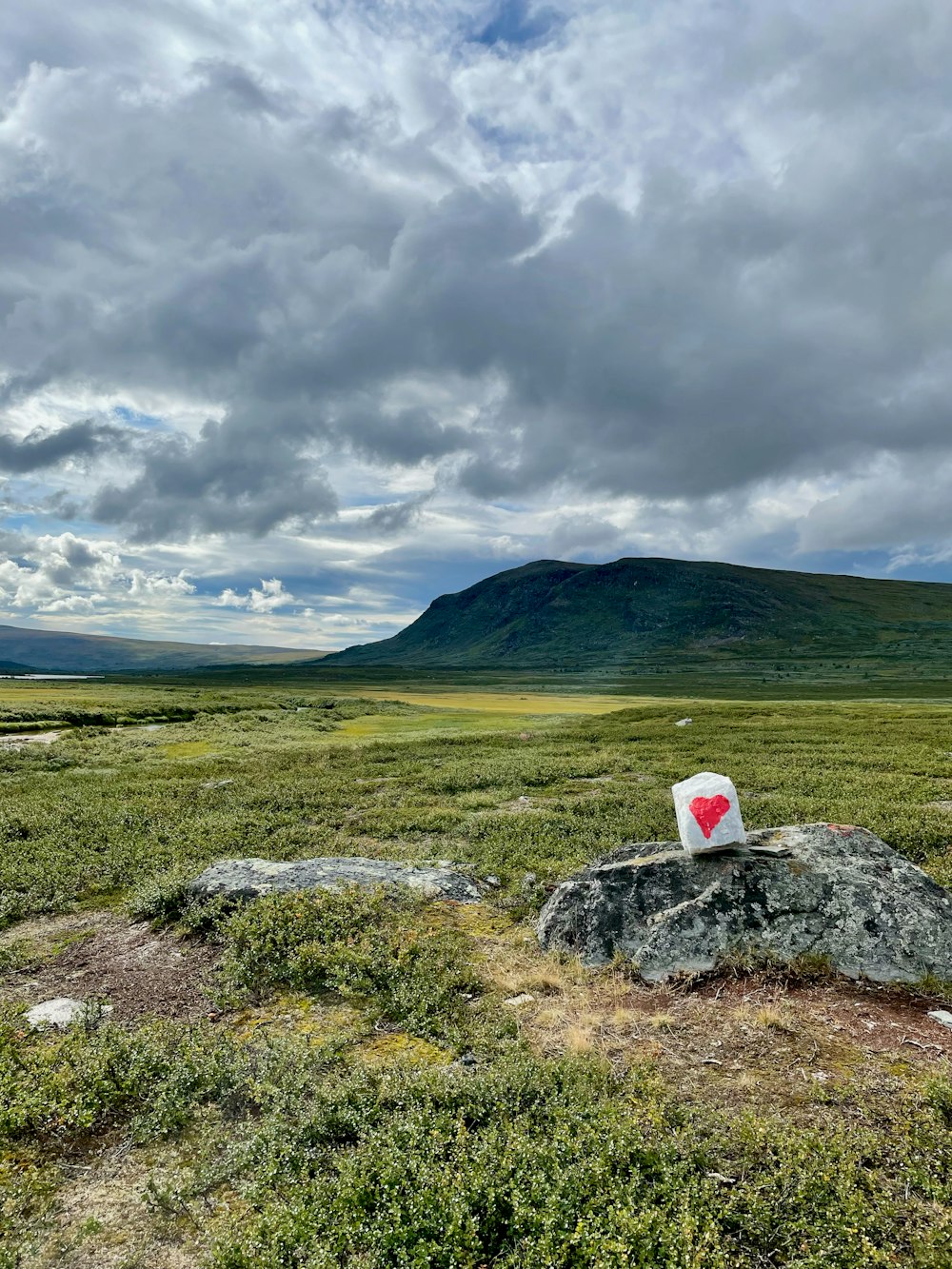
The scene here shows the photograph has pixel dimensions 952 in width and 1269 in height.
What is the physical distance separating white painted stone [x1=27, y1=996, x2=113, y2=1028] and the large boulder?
741 cm

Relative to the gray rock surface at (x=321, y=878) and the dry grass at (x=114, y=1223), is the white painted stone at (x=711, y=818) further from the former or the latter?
the dry grass at (x=114, y=1223)

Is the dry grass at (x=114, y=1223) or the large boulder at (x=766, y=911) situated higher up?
the large boulder at (x=766, y=911)

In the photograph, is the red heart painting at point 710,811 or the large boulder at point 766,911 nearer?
the large boulder at point 766,911

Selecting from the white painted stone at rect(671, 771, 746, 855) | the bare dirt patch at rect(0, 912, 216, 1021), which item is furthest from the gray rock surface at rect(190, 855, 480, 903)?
the white painted stone at rect(671, 771, 746, 855)

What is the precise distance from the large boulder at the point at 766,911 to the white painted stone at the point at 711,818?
1.23 feet

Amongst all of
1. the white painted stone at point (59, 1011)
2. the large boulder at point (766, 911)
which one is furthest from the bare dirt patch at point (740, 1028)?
the white painted stone at point (59, 1011)

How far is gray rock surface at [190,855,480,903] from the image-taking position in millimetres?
12805

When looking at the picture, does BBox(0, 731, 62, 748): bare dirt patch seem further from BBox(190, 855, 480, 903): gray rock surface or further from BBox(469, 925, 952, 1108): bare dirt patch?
BBox(469, 925, 952, 1108): bare dirt patch

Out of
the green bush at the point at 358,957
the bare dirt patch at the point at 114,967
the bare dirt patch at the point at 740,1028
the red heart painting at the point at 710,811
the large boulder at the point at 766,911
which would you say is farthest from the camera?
the red heart painting at the point at 710,811

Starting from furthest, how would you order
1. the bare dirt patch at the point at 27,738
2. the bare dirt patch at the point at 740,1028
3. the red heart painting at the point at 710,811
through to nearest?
the bare dirt patch at the point at 27,738 → the red heart painting at the point at 710,811 → the bare dirt patch at the point at 740,1028

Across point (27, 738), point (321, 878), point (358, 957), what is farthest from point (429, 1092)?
point (27, 738)

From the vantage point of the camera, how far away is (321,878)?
523 inches

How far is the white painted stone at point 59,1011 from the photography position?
28.8ft

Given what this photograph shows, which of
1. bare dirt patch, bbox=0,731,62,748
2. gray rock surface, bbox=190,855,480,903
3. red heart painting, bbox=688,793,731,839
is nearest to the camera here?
red heart painting, bbox=688,793,731,839
